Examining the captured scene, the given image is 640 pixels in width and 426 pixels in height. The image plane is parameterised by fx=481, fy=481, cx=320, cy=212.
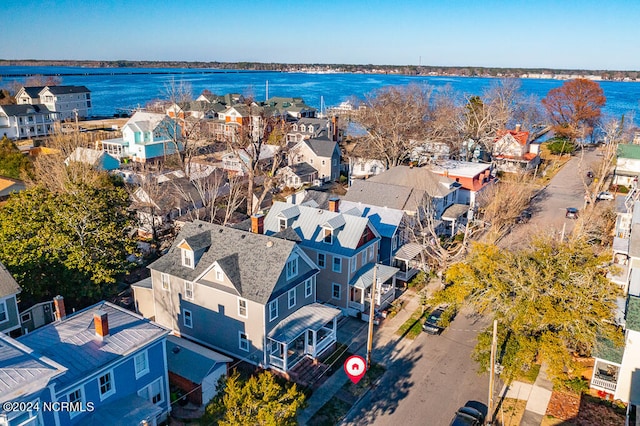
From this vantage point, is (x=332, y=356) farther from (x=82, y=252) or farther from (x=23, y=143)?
(x=23, y=143)

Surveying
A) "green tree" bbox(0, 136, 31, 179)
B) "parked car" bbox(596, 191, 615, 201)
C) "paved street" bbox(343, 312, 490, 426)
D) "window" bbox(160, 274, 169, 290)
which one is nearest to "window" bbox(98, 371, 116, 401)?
"window" bbox(160, 274, 169, 290)

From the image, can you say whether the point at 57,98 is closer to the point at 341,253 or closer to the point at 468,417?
the point at 341,253

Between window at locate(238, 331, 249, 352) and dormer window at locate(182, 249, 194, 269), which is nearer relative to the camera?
window at locate(238, 331, 249, 352)

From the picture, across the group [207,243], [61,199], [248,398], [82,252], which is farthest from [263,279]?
[61,199]

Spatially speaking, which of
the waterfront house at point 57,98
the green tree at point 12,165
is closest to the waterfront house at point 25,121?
the waterfront house at point 57,98

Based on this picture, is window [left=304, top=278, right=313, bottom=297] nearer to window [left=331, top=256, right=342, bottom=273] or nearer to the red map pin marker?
window [left=331, top=256, right=342, bottom=273]

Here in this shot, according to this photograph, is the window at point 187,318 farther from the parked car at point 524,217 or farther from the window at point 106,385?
the parked car at point 524,217

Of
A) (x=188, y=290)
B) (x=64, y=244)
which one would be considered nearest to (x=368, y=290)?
(x=188, y=290)
